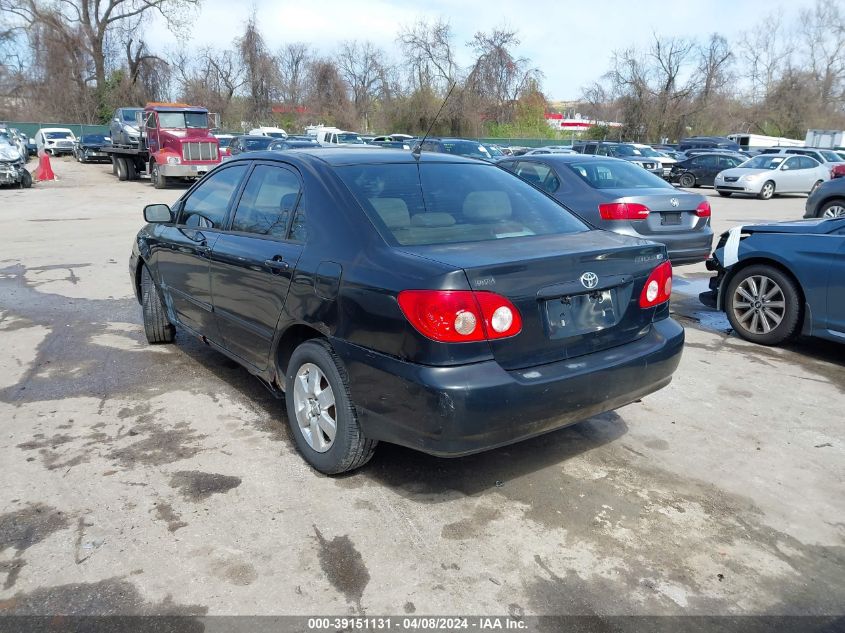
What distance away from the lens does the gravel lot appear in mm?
2773

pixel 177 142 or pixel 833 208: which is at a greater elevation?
pixel 177 142

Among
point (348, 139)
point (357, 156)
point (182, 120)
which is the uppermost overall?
point (182, 120)

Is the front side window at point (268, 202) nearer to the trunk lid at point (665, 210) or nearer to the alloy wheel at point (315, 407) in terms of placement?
the alloy wheel at point (315, 407)

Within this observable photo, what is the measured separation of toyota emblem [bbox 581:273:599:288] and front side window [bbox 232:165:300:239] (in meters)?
1.64

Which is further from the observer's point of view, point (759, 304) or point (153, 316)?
point (759, 304)

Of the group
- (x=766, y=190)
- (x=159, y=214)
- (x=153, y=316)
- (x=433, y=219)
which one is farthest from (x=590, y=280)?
(x=766, y=190)

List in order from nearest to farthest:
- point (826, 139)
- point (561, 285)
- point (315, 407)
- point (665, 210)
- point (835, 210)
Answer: point (561, 285) < point (315, 407) < point (665, 210) < point (835, 210) < point (826, 139)

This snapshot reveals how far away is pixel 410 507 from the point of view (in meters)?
3.41

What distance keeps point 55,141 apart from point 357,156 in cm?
4443

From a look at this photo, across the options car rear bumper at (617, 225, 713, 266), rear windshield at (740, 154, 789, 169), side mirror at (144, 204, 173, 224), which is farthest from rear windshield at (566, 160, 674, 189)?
rear windshield at (740, 154, 789, 169)

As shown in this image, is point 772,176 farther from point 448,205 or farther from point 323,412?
point 323,412

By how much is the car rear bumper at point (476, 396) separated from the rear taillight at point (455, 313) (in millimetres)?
148

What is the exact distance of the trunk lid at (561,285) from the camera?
10.2 feet

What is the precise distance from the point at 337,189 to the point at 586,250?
4.34ft
